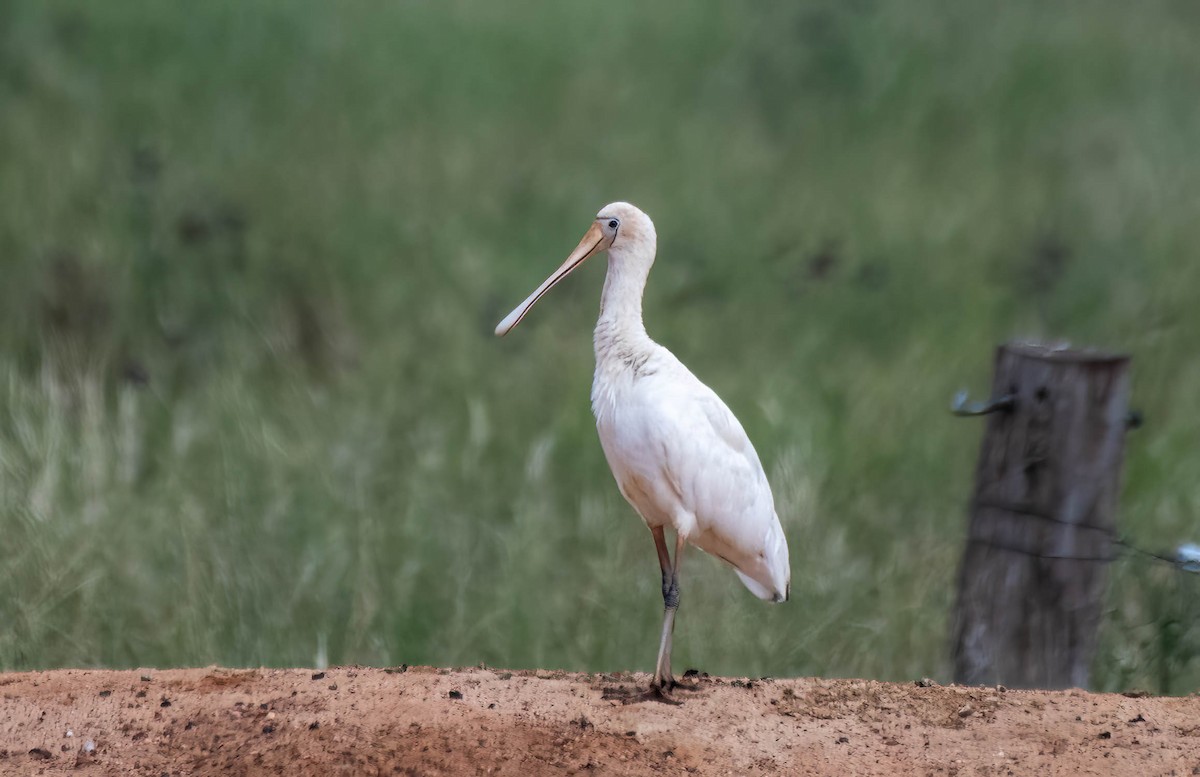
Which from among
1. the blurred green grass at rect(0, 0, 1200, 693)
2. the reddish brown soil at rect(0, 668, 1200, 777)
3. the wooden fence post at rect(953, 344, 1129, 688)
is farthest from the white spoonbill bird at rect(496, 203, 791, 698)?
the blurred green grass at rect(0, 0, 1200, 693)

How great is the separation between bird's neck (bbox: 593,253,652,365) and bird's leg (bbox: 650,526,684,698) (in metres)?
0.53

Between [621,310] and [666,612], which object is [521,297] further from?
[666,612]

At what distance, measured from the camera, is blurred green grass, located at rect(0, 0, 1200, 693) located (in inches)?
219

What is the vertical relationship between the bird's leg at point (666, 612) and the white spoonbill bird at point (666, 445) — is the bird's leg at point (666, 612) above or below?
below

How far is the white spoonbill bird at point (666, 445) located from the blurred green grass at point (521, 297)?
120 centimetres

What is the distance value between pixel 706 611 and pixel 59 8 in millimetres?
6694

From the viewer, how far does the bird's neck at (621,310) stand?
4262 mm

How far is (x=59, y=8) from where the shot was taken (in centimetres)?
1001

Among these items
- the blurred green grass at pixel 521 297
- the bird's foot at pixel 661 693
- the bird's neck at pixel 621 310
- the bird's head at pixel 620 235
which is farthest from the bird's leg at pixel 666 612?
the blurred green grass at pixel 521 297

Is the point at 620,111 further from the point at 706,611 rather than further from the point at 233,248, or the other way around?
the point at 706,611

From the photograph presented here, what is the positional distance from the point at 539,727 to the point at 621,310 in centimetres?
124

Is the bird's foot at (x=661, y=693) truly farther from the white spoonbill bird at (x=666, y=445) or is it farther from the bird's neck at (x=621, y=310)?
the bird's neck at (x=621, y=310)

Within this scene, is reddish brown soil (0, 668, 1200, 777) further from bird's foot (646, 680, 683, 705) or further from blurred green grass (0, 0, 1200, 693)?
blurred green grass (0, 0, 1200, 693)

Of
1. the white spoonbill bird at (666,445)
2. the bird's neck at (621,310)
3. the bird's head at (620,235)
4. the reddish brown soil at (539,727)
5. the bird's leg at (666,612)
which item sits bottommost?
the reddish brown soil at (539,727)
